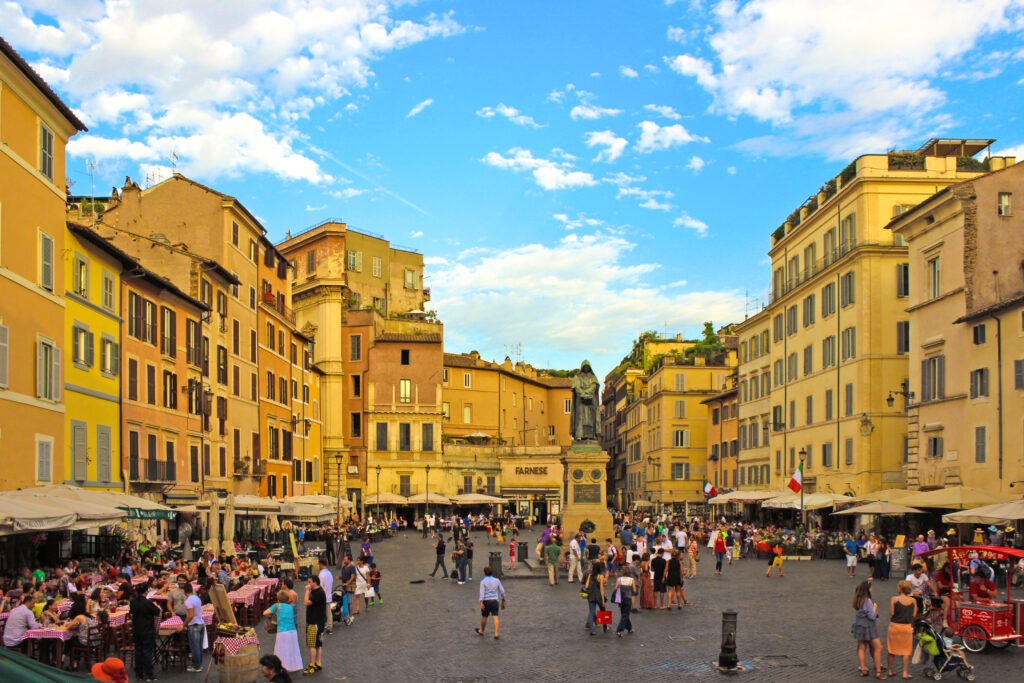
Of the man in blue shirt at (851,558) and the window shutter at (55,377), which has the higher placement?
the window shutter at (55,377)

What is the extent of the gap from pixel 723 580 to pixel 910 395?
538 inches

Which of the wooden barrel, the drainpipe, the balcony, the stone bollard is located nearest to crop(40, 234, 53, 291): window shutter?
the balcony

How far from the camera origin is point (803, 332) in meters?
58.9

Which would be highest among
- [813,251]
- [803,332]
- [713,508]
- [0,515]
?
Result: [813,251]

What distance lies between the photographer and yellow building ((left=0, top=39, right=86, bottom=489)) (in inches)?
1053

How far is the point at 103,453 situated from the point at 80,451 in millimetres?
2436

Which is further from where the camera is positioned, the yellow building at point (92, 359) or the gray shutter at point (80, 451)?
the yellow building at point (92, 359)

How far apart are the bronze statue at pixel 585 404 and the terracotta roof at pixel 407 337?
4194 cm

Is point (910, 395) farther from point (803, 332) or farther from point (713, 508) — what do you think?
point (713, 508)

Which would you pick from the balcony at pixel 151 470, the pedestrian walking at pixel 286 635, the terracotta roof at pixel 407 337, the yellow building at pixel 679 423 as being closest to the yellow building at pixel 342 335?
the terracotta roof at pixel 407 337

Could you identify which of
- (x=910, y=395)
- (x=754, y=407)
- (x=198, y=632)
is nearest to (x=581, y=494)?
(x=910, y=395)

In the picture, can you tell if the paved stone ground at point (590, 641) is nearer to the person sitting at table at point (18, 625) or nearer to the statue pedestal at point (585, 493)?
the person sitting at table at point (18, 625)

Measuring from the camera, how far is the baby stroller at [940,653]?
1583 cm

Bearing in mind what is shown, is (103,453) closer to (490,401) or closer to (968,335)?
(968,335)
